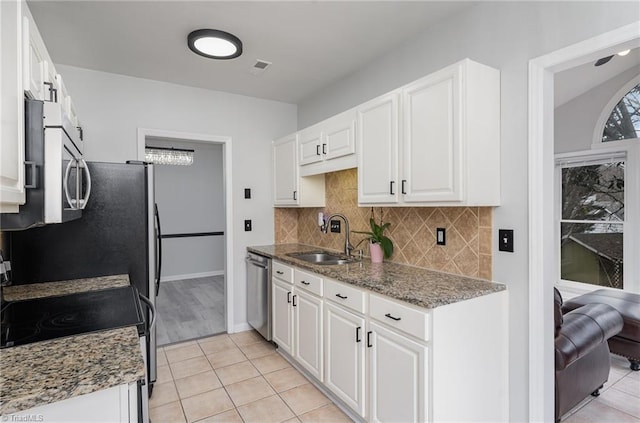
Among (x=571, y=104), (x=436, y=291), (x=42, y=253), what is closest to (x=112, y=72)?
(x=42, y=253)

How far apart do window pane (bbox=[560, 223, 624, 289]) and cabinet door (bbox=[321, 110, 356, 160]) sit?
345 cm

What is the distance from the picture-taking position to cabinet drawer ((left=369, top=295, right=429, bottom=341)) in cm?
162

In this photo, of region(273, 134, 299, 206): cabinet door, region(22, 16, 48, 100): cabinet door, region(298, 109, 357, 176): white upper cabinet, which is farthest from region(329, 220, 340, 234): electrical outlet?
region(22, 16, 48, 100): cabinet door

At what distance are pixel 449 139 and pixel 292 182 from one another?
6.21 ft

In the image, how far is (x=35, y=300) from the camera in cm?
176

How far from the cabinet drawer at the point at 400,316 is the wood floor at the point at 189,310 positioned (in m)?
A: 2.41

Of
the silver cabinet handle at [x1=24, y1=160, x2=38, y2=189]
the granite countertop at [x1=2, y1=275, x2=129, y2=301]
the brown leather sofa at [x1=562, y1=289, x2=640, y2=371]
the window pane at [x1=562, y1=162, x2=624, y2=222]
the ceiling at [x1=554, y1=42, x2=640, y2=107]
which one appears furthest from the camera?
the window pane at [x1=562, y1=162, x2=624, y2=222]

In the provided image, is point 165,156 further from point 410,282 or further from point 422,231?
point 410,282

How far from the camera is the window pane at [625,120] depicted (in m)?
3.66

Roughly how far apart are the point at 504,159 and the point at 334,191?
5.83ft

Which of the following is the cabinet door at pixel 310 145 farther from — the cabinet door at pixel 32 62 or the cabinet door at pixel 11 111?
the cabinet door at pixel 11 111

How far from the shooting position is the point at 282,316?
9.76 feet

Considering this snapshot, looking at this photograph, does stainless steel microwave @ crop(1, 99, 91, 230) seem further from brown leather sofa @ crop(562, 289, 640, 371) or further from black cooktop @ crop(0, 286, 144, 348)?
brown leather sofa @ crop(562, 289, 640, 371)

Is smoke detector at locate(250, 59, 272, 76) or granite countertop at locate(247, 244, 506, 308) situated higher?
smoke detector at locate(250, 59, 272, 76)
